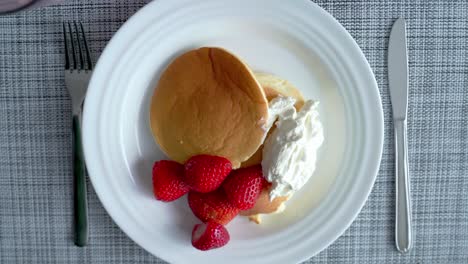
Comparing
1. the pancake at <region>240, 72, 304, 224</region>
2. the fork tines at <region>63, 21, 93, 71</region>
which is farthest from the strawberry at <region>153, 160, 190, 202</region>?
the fork tines at <region>63, 21, 93, 71</region>

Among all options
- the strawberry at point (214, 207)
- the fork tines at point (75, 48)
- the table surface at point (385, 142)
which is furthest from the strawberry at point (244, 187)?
the fork tines at point (75, 48)

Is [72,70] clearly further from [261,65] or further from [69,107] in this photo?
[261,65]

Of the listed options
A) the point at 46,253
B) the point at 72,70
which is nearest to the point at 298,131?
the point at 72,70

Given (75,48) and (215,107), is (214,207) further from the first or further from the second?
(75,48)

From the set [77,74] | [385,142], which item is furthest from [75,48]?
[385,142]

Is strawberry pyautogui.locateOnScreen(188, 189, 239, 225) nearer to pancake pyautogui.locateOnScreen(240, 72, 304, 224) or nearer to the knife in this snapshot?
pancake pyautogui.locateOnScreen(240, 72, 304, 224)

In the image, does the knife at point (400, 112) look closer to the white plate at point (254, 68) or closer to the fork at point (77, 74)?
the white plate at point (254, 68)

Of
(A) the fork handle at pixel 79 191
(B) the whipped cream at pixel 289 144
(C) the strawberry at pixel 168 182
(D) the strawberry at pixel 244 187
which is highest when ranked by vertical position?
(B) the whipped cream at pixel 289 144
